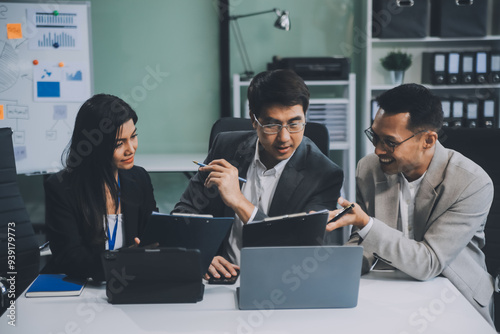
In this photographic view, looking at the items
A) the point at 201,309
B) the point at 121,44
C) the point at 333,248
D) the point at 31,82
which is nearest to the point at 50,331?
the point at 201,309

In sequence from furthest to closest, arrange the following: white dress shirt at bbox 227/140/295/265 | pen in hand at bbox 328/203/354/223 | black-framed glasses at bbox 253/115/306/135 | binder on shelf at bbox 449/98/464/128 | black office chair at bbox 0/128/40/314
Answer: binder on shelf at bbox 449/98/464/128 < black office chair at bbox 0/128/40/314 < white dress shirt at bbox 227/140/295/265 < black-framed glasses at bbox 253/115/306/135 < pen in hand at bbox 328/203/354/223

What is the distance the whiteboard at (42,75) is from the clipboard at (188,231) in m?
2.29

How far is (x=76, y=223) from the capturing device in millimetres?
1736

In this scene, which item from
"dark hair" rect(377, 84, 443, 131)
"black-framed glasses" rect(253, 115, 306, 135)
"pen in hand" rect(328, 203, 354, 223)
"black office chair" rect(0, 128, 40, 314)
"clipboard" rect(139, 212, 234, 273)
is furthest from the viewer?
"black office chair" rect(0, 128, 40, 314)

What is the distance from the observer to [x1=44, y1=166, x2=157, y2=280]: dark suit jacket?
159 cm

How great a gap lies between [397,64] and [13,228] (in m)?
2.71

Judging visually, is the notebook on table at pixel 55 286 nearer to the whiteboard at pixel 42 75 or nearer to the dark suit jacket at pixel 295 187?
the dark suit jacket at pixel 295 187

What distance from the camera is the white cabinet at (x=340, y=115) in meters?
3.74

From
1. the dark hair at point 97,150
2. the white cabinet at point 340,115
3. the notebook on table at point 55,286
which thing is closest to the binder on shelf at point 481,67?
the white cabinet at point 340,115

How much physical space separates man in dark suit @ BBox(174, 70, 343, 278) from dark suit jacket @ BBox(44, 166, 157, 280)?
16 cm

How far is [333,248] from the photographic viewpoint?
1.30 m

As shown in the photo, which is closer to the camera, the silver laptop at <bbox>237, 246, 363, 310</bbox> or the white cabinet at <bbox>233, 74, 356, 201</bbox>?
the silver laptop at <bbox>237, 246, 363, 310</bbox>

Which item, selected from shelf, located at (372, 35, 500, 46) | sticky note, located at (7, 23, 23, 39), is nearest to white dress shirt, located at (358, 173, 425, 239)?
shelf, located at (372, 35, 500, 46)

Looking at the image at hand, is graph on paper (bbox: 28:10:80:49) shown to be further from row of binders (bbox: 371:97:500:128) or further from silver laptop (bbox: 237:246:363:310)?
silver laptop (bbox: 237:246:363:310)
